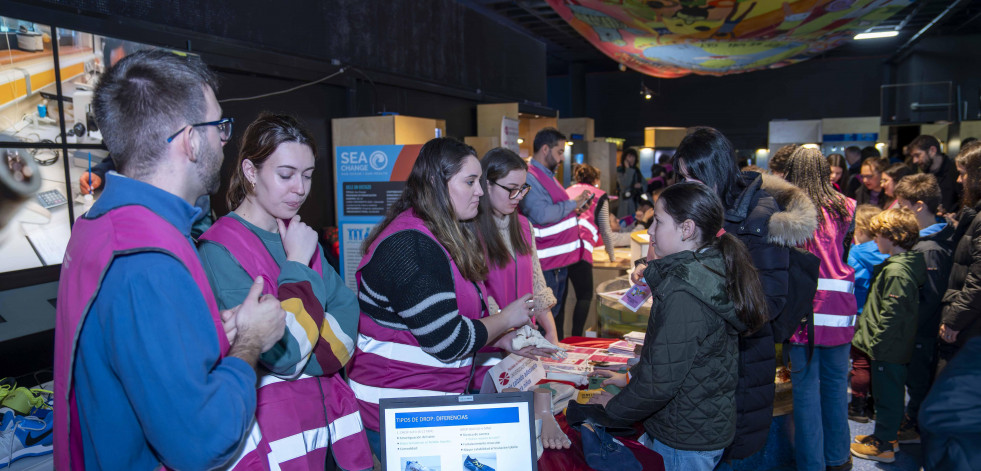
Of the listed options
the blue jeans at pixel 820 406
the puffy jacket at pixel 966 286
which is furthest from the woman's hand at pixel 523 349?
the puffy jacket at pixel 966 286

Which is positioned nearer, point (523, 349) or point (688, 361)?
point (688, 361)

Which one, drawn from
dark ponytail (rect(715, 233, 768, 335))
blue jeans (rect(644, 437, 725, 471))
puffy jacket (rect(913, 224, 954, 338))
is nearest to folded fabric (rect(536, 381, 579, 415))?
blue jeans (rect(644, 437, 725, 471))

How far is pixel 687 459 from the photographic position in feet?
5.86

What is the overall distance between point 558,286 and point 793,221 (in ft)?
7.69

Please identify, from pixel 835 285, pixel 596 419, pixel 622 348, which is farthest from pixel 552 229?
pixel 596 419

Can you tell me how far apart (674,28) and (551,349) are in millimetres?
2816

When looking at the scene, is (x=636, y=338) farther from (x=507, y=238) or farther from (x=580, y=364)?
(x=507, y=238)

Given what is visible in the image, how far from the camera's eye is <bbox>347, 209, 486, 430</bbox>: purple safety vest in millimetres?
1720

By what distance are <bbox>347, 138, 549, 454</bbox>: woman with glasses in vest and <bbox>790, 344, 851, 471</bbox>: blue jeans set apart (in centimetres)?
171

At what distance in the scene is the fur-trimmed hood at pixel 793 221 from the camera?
85.4 inches

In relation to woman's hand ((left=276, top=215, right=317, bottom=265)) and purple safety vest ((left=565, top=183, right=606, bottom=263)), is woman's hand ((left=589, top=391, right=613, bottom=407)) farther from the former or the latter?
purple safety vest ((left=565, top=183, right=606, bottom=263))

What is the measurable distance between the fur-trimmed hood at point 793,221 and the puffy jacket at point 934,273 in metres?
1.73

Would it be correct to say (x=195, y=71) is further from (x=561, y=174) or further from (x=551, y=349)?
(x=561, y=174)

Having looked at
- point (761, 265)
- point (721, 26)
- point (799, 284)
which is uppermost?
point (721, 26)
